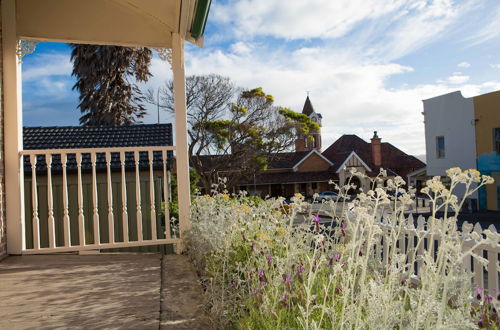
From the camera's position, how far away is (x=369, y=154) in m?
41.5

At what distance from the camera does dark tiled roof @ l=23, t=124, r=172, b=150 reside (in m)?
8.88

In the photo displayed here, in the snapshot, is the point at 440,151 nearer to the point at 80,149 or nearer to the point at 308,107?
the point at 80,149

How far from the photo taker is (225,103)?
2294cm

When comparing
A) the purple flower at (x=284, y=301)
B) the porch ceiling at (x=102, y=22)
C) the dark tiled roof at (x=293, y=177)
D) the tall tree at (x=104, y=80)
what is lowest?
the dark tiled roof at (x=293, y=177)

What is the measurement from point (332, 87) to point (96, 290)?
60.2 feet

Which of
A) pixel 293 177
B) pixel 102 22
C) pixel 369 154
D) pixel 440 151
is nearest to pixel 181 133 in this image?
pixel 102 22

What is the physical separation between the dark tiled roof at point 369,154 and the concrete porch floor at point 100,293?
1404 inches

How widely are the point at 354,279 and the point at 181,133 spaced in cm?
300

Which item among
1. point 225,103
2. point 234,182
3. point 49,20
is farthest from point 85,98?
point 49,20

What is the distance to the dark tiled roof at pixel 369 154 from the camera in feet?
124

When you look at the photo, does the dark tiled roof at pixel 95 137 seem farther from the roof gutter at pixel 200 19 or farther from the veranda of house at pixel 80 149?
the roof gutter at pixel 200 19

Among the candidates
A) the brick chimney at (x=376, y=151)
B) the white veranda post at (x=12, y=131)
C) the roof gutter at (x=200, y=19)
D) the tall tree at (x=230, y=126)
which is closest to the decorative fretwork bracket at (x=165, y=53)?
the roof gutter at (x=200, y=19)

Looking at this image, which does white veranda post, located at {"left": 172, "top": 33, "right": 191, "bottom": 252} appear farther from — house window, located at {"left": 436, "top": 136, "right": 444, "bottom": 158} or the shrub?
house window, located at {"left": 436, "top": 136, "right": 444, "bottom": 158}

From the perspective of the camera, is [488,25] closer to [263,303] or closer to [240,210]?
[240,210]
